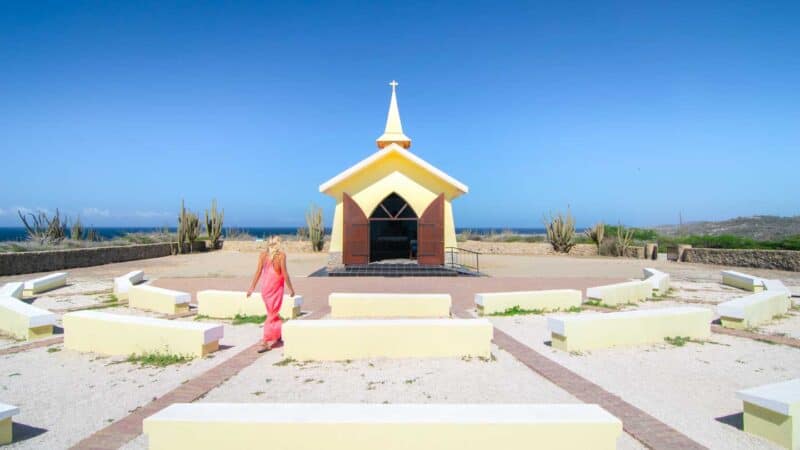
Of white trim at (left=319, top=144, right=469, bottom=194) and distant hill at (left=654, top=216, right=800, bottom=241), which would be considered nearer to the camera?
white trim at (left=319, top=144, right=469, bottom=194)

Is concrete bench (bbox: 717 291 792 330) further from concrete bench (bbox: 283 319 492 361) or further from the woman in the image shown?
the woman

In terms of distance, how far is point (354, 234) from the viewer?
691 inches

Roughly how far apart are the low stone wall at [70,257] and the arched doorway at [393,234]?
11951 mm

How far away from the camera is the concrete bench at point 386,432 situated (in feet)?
11.1

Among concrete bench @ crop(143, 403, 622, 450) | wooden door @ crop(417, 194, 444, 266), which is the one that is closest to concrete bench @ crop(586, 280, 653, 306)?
wooden door @ crop(417, 194, 444, 266)

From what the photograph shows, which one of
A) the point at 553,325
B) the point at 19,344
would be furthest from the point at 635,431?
the point at 19,344

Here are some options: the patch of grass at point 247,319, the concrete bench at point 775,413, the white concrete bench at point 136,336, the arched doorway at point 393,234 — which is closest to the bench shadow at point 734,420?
the concrete bench at point 775,413

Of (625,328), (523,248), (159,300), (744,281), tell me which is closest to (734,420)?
(625,328)

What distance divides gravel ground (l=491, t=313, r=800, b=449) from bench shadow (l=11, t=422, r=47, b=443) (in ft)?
18.8

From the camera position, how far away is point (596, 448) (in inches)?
134

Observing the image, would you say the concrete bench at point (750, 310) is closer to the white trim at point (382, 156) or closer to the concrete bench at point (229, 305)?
the concrete bench at point (229, 305)

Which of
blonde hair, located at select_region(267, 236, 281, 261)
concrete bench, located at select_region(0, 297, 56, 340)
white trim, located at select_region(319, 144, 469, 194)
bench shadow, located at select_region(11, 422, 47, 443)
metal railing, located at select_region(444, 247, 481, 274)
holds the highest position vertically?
white trim, located at select_region(319, 144, 469, 194)

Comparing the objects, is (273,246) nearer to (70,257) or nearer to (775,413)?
(775,413)

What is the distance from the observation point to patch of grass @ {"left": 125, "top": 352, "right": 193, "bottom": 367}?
633cm
